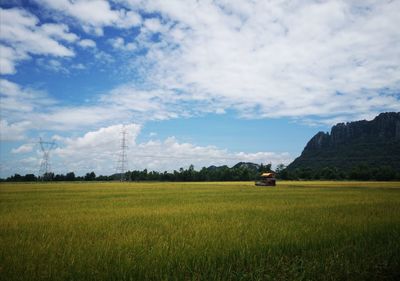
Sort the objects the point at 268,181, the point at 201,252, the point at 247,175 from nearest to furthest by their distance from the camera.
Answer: the point at 201,252 → the point at 268,181 → the point at 247,175

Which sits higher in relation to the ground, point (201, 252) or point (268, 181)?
point (268, 181)

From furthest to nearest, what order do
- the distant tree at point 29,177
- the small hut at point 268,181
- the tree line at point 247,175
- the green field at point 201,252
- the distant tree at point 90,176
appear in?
the distant tree at point 90,176
the distant tree at point 29,177
the tree line at point 247,175
the small hut at point 268,181
the green field at point 201,252

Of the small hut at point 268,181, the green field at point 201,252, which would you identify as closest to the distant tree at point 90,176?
the small hut at point 268,181

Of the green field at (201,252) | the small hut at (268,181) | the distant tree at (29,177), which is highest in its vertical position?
the distant tree at (29,177)

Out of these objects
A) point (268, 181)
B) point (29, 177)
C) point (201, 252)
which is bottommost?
point (201, 252)

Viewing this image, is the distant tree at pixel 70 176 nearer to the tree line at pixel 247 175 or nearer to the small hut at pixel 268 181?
the tree line at pixel 247 175

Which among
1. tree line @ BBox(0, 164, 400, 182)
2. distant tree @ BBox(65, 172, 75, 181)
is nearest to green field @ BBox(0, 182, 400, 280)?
tree line @ BBox(0, 164, 400, 182)

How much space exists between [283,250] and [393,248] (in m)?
3.09

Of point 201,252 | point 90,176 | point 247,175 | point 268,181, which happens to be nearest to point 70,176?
point 90,176

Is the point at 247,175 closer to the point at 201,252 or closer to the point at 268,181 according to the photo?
the point at 268,181

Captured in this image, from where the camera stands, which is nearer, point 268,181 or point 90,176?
point 268,181

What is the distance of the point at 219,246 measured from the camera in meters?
9.81

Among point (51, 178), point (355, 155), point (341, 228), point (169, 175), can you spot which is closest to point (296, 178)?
point (169, 175)

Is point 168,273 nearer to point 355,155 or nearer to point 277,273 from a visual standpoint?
point 277,273
